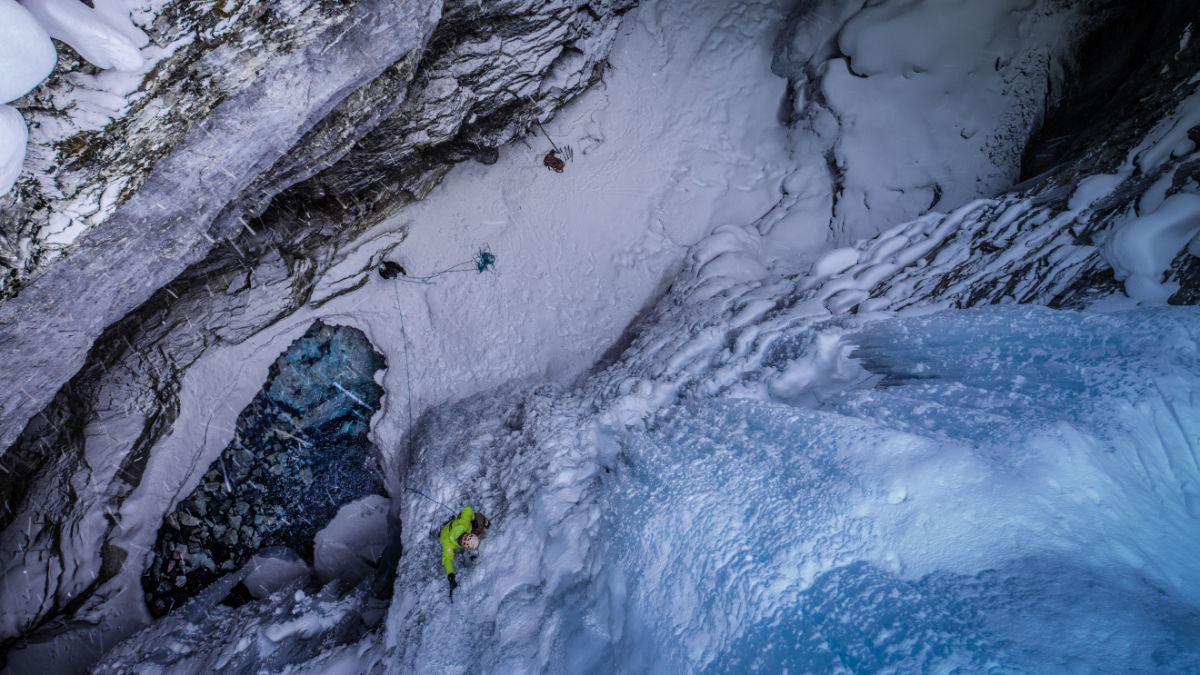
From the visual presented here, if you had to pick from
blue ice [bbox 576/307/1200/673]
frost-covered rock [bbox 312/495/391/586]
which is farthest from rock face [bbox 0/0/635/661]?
blue ice [bbox 576/307/1200/673]

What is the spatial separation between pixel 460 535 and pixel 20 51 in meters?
2.78

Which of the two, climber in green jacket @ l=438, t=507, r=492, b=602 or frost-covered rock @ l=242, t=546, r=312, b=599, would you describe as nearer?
climber in green jacket @ l=438, t=507, r=492, b=602

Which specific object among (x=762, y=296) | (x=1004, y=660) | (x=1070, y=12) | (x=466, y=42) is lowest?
(x=1004, y=660)

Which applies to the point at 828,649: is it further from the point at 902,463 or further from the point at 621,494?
the point at 621,494

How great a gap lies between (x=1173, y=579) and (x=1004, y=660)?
1.86ft

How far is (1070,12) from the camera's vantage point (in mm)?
3656

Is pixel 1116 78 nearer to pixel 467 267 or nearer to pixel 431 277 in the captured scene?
pixel 467 267

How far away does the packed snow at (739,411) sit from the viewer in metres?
1.61

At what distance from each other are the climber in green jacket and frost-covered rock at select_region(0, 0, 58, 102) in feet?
8.78

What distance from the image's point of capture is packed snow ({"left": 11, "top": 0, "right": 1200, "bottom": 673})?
1605 mm

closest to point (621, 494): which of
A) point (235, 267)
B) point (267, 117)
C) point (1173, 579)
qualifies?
point (1173, 579)

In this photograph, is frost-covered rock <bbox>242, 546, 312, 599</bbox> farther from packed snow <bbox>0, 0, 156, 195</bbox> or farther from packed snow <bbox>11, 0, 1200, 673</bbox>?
packed snow <bbox>0, 0, 156, 195</bbox>

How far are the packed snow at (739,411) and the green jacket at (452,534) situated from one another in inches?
4.9

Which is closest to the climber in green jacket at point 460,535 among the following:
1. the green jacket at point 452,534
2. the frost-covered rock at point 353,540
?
the green jacket at point 452,534
